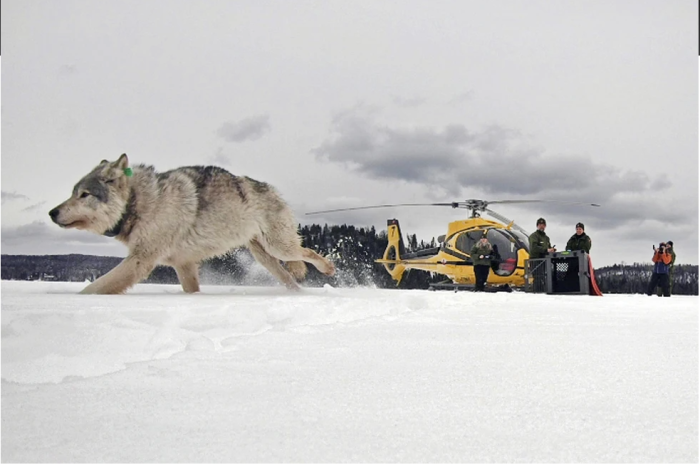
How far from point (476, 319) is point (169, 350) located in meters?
2.11

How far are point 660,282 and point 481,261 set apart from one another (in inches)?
108

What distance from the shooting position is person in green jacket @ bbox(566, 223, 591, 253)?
8.79 m

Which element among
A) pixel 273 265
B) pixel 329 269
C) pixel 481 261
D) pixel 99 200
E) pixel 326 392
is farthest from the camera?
pixel 481 261

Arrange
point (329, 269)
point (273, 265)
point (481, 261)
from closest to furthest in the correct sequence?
1. point (329, 269)
2. point (273, 265)
3. point (481, 261)

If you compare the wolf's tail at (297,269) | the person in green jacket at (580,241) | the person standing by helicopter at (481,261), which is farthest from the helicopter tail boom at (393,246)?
the wolf's tail at (297,269)

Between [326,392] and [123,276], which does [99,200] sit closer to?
[123,276]

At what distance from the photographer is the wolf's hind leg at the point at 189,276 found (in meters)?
5.52

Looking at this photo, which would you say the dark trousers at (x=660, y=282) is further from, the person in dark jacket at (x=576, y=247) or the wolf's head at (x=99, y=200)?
the wolf's head at (x=99, y=200)

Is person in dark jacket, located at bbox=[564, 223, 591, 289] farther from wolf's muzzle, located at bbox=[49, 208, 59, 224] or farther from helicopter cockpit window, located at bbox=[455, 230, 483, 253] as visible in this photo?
wolf's muzzle, located at bbox=[49, 208, 59, 224]

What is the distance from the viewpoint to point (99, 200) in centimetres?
477

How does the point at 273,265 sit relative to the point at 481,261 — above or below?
below

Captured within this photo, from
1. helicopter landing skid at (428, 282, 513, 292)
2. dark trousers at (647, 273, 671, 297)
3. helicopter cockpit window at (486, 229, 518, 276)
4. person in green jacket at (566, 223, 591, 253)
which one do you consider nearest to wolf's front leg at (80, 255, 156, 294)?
person in green jacket at (566, 223, 591, 253)

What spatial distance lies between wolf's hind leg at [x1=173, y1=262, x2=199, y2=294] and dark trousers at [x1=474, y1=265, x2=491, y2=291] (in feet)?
18.6

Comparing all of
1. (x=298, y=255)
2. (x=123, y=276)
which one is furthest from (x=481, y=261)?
(x=123, y=276)
